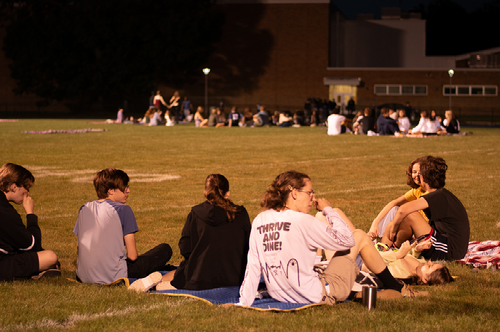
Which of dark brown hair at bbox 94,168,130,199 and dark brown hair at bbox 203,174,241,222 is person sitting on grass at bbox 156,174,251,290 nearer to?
dark brown hair at bbox 203,174,241,222

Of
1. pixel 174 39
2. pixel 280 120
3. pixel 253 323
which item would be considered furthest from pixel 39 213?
pixel 174 39

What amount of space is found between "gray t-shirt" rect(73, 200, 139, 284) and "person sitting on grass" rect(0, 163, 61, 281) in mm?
462

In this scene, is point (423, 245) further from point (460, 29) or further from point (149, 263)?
point (460, 29)

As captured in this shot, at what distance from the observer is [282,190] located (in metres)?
5.01

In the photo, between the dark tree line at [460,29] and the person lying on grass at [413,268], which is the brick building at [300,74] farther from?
the person lying on grass at [413,268]

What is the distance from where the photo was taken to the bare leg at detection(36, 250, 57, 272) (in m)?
6.28

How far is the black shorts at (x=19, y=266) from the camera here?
6070 mm

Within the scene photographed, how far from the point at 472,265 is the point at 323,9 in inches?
2263

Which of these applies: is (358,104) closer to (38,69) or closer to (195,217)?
(38,69)

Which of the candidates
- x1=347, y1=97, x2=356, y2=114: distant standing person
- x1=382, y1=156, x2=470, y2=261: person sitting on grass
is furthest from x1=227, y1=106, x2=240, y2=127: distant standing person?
x1=382, y1=156, x2=470, y2=261: person sitting on grass

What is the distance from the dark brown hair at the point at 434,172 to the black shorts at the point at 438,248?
57cm

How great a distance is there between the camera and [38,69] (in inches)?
2306

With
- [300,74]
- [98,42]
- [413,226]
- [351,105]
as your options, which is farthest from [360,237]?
[300,74]

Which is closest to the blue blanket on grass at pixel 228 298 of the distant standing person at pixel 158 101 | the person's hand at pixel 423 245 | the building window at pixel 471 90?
the person's hand at pixel 423 245
